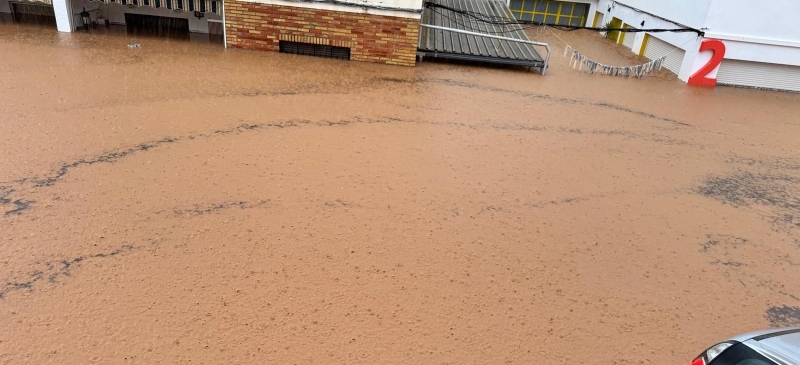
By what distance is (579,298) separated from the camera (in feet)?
14.9

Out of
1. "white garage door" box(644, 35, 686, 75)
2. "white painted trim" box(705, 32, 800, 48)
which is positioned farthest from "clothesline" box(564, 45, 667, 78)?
"white painted trim" box(705, 32, 800, 48)

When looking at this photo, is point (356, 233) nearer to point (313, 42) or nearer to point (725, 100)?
point (313, 42)

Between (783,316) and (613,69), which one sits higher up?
(613,69)

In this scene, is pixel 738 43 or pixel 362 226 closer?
pixel 362 226

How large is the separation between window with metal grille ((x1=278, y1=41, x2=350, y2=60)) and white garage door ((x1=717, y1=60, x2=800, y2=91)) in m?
9.21

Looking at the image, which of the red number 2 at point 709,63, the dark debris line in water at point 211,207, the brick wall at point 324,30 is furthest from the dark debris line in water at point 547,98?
the dark debris line in water at point 211,207

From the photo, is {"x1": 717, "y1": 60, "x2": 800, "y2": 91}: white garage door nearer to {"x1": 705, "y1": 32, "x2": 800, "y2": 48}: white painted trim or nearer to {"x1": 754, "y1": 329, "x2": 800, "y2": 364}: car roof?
{"x1": 705, "y1": 32, "x2": 800, "y2": 48}: white painted trim

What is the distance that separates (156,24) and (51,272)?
1065cm

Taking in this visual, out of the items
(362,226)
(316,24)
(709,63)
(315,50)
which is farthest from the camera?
(709,63)

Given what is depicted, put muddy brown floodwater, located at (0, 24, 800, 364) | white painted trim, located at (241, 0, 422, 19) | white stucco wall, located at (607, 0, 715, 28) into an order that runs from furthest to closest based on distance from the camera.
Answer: white stucco wall, located at (607, 0, 715, 28), white painted trim, located at (241, 0, 422, 19), muddy brown floodwater, located at (0, 24, 800, 364)

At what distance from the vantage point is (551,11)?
2238 cm

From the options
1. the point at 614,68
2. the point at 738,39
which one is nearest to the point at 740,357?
the point at 614,68

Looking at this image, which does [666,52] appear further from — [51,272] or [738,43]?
[51,272]

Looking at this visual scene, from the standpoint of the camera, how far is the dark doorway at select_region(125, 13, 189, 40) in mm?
13000
